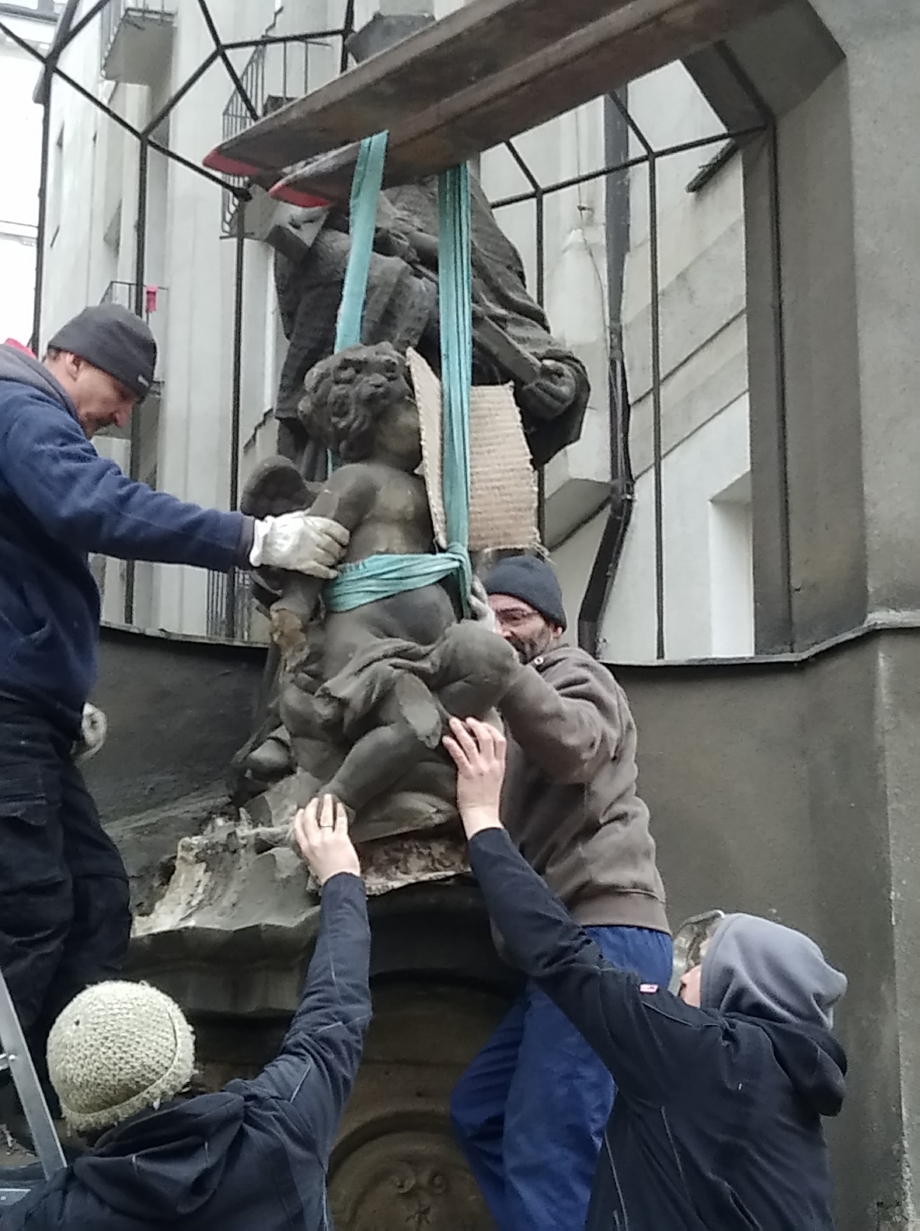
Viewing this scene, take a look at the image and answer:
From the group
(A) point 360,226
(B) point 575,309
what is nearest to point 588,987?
(A) point 360,226

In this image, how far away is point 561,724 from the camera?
2.85 m

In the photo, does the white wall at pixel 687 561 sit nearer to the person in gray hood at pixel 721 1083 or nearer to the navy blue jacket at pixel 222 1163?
the person in gray hood at pixel 721 1083

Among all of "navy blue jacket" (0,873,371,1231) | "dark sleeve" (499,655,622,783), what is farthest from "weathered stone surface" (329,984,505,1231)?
"navy blue jacket" (0,873,371,1231)

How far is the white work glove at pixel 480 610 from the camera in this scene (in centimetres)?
301

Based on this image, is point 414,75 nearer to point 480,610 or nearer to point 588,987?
point 480,610

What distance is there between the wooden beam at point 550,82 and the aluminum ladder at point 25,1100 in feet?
5.29

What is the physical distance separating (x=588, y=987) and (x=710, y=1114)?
24 cm

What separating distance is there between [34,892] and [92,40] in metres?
10.5

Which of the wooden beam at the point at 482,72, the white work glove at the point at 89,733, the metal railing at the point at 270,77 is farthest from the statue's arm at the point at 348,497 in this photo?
the metal railing at the point at 270,77

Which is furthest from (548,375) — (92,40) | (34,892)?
(92,40)

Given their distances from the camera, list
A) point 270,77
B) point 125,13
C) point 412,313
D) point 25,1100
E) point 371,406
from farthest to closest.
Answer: point 125,13 → point 270,77 → point 412,313 → point 371,406 → point 25,1100

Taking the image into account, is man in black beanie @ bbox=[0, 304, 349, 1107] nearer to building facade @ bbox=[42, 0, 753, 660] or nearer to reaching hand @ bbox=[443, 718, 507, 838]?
reaching hand @ bbox=[443, 718, 507, 838]

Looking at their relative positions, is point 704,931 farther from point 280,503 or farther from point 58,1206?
point 58,1206

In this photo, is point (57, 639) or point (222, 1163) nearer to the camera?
point (222, 1163)
